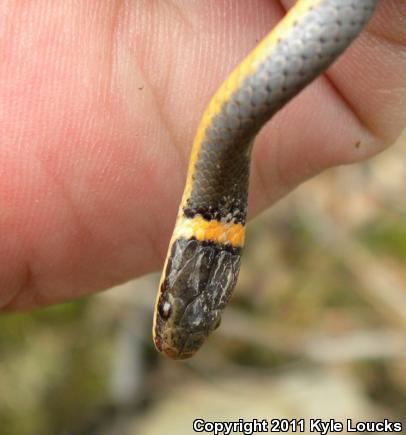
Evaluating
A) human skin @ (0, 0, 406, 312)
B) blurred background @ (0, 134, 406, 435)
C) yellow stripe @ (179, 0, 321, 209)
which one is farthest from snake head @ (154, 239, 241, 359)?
blurred background @ (0, 134, 406, 435)

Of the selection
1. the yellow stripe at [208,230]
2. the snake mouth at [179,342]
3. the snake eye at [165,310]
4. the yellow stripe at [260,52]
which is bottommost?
the snake mouth at [179,342]

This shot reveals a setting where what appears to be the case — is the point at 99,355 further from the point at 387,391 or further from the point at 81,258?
the point at 81,258

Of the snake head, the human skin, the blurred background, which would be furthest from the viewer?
the blurred background

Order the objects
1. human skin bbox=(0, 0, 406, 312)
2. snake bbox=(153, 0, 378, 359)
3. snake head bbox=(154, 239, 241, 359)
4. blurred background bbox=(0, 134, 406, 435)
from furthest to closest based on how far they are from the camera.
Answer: blurred background bbox=(0, 134, 406, 435)
snake head bbox=(154, 239, 241, 359)
human skin bbox=(0, 0, 406, 312)
snake bbox=(153, 0, 378, 359)

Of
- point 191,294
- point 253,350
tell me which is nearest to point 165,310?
point 191,294

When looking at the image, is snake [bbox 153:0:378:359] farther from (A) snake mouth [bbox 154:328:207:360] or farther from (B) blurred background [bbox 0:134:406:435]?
(B) blurred background [bbox 0:134:406:435]

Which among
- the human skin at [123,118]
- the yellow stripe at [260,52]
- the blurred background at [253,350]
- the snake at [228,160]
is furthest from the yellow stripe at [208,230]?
the blurred background at [253,350]

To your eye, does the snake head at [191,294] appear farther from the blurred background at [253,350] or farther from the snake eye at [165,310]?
the blurred background at [253,350]
